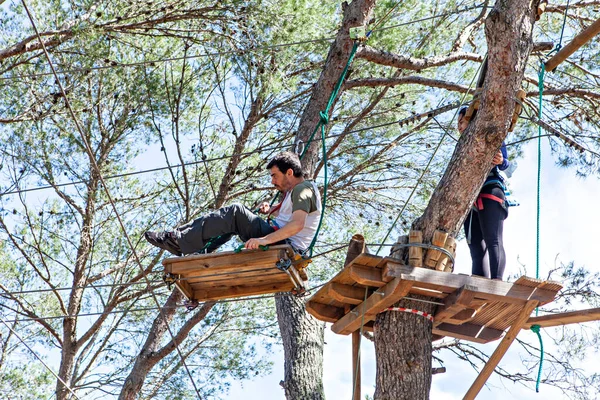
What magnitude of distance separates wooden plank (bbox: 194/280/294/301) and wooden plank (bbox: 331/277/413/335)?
13.1 inches

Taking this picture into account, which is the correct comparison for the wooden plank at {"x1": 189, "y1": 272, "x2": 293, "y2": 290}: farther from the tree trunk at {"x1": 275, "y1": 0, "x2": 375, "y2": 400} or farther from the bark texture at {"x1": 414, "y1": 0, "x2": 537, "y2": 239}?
the tree trunk at {"x1": 275, "y1": 0, "x2": 375, "y2": 400}

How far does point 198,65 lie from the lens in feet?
24.0

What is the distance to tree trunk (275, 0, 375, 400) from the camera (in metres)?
4.77

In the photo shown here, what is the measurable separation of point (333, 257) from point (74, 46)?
2.93 meters

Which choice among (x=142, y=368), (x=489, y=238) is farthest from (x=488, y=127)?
(x=142, y=368)

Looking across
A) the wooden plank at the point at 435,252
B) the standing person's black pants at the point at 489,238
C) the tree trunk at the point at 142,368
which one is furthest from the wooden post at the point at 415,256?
the tree trunk at the point at 142,368

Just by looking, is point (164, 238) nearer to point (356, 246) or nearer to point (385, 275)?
point (356, 246)

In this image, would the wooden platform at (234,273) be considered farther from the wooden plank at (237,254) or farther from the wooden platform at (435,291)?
the wooden platform at (435,291)

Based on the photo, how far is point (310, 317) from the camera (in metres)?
4.98

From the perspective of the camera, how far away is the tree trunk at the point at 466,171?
3.60 m

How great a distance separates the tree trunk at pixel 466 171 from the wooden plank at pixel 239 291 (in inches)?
22.8

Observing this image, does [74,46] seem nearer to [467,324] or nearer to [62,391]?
[62,391]

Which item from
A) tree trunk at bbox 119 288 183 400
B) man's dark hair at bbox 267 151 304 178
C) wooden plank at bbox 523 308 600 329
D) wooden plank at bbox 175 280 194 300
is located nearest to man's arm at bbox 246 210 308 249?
man's dark hair at bbox 267 151 304 178

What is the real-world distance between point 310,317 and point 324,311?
0.91 m
